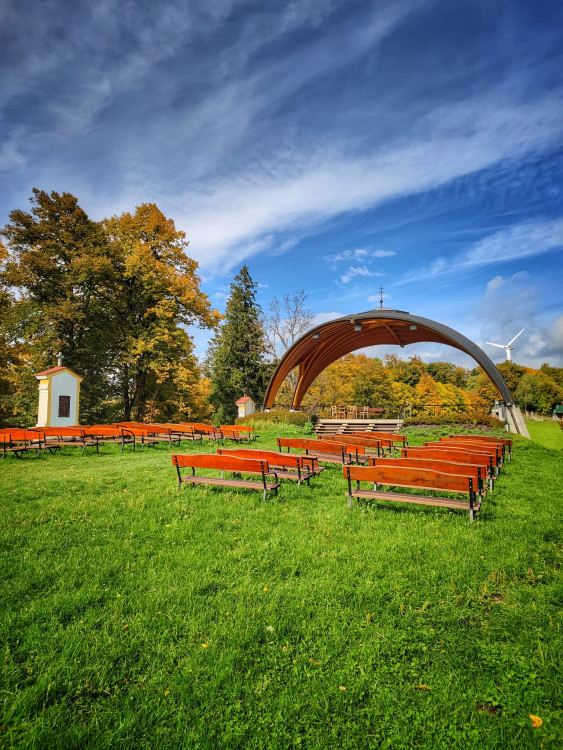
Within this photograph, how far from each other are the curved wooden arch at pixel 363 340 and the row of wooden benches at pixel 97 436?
8100 mm

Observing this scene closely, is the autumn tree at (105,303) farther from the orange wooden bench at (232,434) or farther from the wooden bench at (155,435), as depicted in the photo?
the orange wooden bench at (232,434)

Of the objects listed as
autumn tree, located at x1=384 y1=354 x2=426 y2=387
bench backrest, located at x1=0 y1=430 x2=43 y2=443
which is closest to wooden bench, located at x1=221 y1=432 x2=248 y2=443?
bench backrest, located at x1=0 y1=430 x2=43 y2=443

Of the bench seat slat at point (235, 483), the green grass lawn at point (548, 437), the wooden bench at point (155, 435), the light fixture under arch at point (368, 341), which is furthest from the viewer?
the light fixture under arch at point (368, 341)

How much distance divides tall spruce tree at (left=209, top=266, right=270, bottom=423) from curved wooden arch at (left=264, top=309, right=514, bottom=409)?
30.9ft

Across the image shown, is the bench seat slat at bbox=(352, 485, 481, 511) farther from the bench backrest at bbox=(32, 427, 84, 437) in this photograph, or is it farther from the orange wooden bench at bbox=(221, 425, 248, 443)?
the bench backrest at bbox=(32, 427, 84, 437)

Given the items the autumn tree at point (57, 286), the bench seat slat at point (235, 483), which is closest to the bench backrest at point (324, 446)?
the bench seat slat at point (235, 483)

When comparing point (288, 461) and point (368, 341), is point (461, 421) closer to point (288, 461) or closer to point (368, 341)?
point (368, 341)

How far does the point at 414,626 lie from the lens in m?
2.85

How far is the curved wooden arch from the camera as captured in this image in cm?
1682

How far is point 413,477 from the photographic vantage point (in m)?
5.26

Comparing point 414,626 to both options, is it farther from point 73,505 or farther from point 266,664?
point 73,505

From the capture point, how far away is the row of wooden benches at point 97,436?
36.8 ft

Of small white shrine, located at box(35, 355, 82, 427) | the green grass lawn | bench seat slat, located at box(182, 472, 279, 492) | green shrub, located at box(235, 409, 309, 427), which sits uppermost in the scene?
small white shrine, located at box(35, 355, 82, 427)

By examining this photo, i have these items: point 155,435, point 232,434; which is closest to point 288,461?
point 232,434
